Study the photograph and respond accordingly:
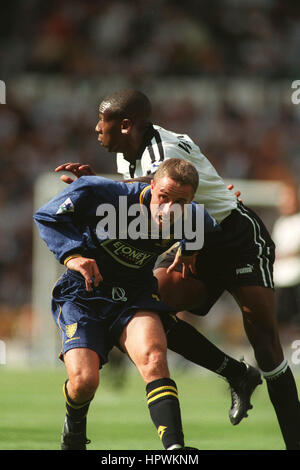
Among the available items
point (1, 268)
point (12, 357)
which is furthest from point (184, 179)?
point (1, 268)

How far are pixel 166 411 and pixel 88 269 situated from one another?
762 mm

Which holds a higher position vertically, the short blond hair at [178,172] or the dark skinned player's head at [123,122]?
the dark skinned player's head at [123,122]

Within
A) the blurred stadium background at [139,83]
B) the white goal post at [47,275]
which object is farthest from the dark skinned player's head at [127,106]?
the blurred stadium background at [139,83]

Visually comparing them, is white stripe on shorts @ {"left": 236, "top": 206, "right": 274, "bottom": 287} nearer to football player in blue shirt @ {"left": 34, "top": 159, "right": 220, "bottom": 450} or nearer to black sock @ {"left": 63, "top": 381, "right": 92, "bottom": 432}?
football player in blue shirt @ {"left": 34, "top": 159, "right": 220, "bottom": 450}

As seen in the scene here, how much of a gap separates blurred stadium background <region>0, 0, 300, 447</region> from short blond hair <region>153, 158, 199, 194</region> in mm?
11064

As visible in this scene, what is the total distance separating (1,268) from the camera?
15.9 meters

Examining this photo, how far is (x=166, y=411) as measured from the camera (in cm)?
435

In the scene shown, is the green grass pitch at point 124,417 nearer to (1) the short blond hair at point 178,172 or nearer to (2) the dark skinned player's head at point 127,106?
(1) the short blond hair at point 178,172

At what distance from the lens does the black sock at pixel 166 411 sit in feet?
14.0

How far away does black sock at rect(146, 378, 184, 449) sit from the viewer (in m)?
4.28

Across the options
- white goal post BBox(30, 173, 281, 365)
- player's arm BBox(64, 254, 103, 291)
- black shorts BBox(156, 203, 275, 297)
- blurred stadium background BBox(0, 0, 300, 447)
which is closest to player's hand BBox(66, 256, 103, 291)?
player's arm BBox(64, 254, 103, 291)

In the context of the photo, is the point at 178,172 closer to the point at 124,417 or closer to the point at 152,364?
the point at 152,364

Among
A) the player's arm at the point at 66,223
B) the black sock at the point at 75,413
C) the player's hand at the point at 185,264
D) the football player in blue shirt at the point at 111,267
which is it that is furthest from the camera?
the player's hand at the point at 185,264
